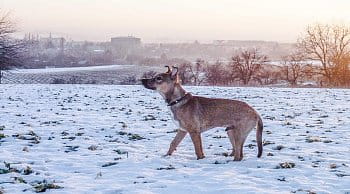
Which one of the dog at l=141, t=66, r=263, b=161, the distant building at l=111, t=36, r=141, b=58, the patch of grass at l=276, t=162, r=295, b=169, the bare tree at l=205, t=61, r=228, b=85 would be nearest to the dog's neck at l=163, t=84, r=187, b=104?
the dog at l=141, t=66, r=263, b=161

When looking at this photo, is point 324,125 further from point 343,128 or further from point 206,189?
point 206,189

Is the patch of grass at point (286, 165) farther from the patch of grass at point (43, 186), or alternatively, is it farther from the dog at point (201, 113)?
the patch of grass at point (43, 186)

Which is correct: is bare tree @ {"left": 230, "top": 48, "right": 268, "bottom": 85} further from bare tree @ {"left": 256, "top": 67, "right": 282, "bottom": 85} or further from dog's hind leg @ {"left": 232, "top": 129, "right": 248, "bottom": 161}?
dog's hind leg @ {"left": 232, "top": 129, "right": 248, "bottom": 161}

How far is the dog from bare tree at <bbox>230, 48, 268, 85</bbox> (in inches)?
3189

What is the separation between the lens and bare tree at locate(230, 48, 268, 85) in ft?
305

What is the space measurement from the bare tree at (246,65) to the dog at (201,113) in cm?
8100

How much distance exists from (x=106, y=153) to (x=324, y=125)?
7584 millimetres

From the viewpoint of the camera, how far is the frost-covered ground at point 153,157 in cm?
750

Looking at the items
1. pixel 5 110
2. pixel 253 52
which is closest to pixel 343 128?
pixel 5 110

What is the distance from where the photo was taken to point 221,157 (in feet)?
33.1

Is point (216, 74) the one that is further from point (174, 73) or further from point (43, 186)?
point (43, 186)

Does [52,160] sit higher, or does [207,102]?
[207,102]

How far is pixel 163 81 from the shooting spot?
9.96 m

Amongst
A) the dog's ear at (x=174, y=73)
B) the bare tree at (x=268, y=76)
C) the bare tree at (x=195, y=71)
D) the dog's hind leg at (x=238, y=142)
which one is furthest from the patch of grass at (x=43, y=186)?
the bare tree at (x=268, y=76)
